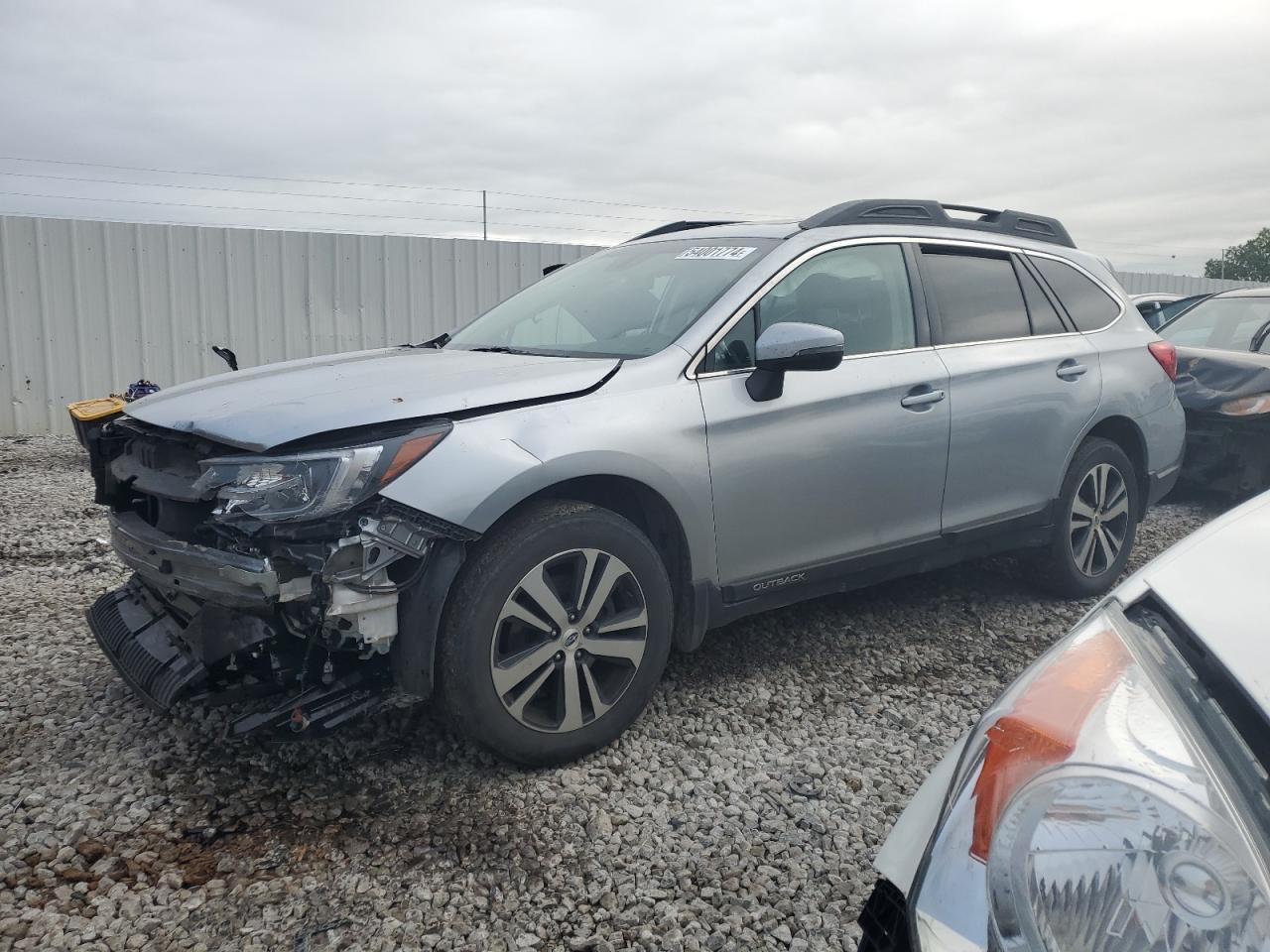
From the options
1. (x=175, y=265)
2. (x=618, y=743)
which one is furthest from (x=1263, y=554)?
(x=175, y=265)

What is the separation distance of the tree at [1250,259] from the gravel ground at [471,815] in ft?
167

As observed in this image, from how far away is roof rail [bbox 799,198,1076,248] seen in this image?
370 centimetres

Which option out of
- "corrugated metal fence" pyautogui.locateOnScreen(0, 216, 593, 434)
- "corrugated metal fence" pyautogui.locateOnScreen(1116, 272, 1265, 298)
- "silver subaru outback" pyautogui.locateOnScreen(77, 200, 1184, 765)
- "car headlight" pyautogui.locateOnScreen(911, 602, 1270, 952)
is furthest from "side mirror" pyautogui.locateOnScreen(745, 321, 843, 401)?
"corrugated metal fence" pyautogui.locateOnScreen(1116, 272, 1265, 298)

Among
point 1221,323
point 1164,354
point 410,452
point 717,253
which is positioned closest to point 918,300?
point 717,253

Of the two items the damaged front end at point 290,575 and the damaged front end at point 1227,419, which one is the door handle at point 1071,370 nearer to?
the damaged front end at point 1227,419

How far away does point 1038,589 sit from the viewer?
4469mm

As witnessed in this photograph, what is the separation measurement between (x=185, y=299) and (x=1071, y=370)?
29.5ft

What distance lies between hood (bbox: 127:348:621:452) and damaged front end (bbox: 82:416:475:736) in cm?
7

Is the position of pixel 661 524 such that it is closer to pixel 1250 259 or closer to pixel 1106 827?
pixel 1106 827

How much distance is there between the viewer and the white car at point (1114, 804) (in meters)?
0.89

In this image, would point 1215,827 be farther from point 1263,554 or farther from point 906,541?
point 906,541

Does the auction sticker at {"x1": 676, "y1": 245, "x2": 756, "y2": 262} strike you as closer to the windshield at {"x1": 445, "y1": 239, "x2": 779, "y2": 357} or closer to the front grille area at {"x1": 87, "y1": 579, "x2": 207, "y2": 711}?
the windshield at {"x1": 445, "y1": 239, "x2": 779, "y2": 357}

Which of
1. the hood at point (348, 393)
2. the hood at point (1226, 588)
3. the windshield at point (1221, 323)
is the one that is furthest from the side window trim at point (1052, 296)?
the windshield at point (1221, 323)

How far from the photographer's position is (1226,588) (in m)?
1.25
